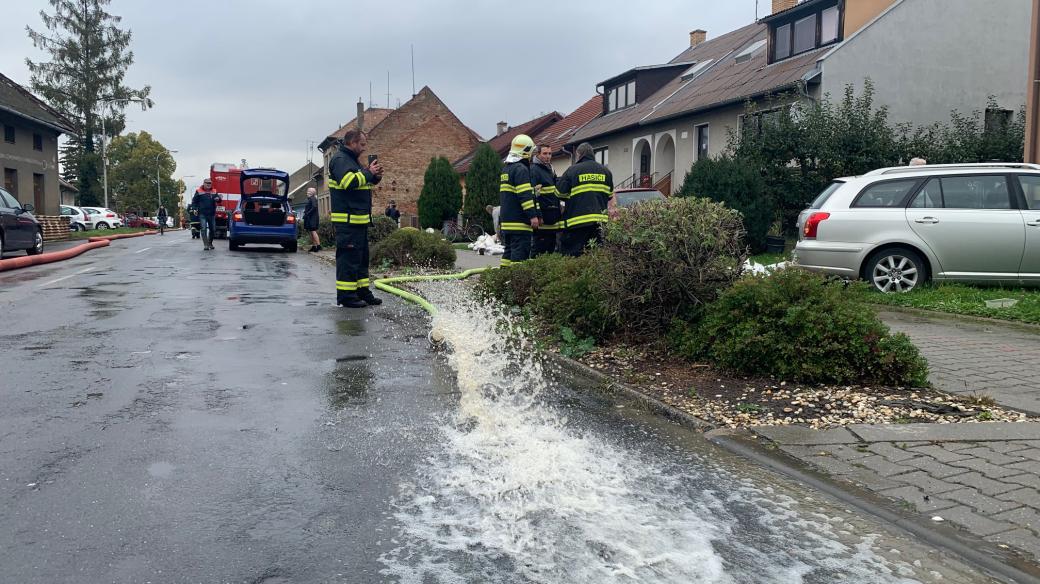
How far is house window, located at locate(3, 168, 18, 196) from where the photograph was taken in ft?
104

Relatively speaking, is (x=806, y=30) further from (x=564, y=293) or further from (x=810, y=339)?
(x=810, y=339)

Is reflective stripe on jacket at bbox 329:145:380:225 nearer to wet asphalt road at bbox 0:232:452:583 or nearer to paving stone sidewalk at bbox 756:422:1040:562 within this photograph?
wet asphalt road at bbox 0:232:452:583

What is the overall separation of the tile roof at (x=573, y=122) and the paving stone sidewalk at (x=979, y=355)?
3107 cm

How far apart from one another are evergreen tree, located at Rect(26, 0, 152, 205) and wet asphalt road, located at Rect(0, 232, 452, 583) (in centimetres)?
4856

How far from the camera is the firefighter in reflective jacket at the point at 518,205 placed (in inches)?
370

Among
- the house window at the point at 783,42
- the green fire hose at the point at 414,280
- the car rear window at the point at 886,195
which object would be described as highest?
the house window at the point at 783,42

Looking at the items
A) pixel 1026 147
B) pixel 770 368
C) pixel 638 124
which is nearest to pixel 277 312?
pixel 770 368

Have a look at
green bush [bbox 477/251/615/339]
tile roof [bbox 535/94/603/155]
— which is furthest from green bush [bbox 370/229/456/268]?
tile roof [bbox 535/94/603/155]

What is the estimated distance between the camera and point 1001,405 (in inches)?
193

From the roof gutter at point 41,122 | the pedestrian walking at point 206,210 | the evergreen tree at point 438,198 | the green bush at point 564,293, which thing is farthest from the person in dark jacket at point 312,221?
the roof gutter at point 41,122

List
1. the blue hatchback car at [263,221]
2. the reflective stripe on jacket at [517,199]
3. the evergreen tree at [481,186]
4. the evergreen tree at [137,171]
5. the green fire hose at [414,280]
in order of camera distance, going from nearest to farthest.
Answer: the green fire hose at [414,280], the reflective stripe on jacket at [517,199], the blue hatchback car at [263,221], the evergreen tree at [481,186], the evergreen tree at [137,171]

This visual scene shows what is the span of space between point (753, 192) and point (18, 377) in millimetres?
13524

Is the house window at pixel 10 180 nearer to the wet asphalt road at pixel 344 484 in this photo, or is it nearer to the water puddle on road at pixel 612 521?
the wet asphalt road at pixel 344 484

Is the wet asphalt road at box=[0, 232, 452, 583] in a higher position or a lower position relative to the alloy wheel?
lower
